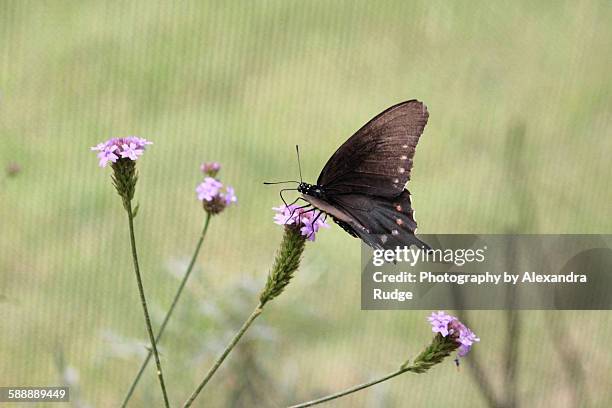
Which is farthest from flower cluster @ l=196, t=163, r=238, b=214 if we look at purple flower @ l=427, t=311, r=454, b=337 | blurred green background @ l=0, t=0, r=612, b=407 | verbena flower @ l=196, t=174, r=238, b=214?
blurred green background @ l=0, t=0, r=612, b=407

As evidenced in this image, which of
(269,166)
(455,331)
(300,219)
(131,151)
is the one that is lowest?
(455,331)

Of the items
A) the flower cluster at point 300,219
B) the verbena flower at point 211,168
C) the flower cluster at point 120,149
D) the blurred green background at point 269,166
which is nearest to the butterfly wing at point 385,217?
the flower cluster at point 300,219

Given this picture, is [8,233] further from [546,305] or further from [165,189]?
[546,305]

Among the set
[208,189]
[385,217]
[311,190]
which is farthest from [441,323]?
[208,189]

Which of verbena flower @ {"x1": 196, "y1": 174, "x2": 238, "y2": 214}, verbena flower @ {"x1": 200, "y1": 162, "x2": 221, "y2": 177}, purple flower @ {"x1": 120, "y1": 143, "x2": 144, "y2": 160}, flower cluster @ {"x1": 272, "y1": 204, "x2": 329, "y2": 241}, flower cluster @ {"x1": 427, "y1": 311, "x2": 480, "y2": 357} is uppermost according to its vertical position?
verbena flower @ {"x1": 200, "y1": 162, "x2": 221, "y2": 177}

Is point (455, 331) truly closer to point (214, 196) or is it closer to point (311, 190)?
point (311, 190)

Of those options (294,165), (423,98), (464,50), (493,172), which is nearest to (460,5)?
(464,50)

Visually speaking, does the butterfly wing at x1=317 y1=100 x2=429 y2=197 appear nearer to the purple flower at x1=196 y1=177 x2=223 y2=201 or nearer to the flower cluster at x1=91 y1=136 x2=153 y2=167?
the purple flower at x1=196 y1=177 x2=223 y2=201
